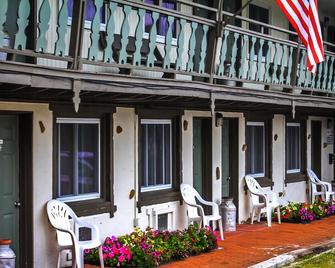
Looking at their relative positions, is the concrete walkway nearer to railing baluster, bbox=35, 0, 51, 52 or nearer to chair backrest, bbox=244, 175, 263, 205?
chair backrest, bbox=244, 175, 263, 205

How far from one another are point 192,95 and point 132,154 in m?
1.72

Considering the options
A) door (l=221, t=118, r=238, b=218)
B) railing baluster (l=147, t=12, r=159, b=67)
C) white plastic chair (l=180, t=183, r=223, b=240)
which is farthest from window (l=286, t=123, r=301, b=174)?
railing baluster (l=147, t=12, r=159, b=67)

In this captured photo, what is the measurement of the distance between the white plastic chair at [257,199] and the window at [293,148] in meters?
2.26

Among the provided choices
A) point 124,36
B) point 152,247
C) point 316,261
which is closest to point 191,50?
point 124,36

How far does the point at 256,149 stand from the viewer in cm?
1470

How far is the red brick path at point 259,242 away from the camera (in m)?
9.81

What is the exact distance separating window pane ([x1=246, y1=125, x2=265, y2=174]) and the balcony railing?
1.83 metres

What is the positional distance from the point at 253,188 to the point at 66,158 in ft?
18.3

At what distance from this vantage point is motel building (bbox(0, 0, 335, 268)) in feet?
24.4

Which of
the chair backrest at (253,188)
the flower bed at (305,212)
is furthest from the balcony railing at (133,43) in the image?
the flower bed at (305,212)

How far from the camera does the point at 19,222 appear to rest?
877 cm

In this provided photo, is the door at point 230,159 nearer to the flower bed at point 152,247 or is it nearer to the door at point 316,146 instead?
the flower bed at point 152,247

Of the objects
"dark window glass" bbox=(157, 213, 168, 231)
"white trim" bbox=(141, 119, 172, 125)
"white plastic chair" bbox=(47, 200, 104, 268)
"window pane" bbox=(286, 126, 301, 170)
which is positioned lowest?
"dark window glass" bbox=(157, 213, 168, 231)

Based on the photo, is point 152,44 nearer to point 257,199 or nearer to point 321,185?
point 257,199
